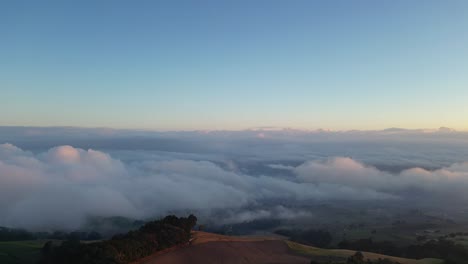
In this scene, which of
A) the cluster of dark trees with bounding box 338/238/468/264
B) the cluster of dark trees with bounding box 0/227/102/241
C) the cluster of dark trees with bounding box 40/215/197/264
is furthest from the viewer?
the cluster of dark trees with bounding box 0/227/102/241

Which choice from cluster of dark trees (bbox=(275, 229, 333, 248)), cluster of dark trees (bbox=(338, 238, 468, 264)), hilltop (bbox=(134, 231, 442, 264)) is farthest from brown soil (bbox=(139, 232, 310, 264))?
cluster of dark trees (bbox=(275, 229, 333, 248))

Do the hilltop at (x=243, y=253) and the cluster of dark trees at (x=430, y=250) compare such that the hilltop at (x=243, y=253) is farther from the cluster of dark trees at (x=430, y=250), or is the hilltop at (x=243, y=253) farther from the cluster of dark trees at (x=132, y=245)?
the cluster of dark trees at (x=430, y=250)

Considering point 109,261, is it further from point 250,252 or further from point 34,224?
point 34,224

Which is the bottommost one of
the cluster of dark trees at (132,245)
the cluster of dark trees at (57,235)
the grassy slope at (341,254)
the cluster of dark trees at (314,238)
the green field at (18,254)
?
the cluster of dark trees at (57,235)

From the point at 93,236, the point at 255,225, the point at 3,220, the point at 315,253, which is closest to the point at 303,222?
the point at 255,225

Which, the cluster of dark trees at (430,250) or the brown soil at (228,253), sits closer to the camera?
the brown soil at (228,253)

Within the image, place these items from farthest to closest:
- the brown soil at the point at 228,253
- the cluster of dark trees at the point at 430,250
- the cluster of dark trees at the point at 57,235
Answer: the cluster of dark trees at the point at 57,235, the cluster of dark trees at the point at 430,250, the brown soil at the point at 228,253

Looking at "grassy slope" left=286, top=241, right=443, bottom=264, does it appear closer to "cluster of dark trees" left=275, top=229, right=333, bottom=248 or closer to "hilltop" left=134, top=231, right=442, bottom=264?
"hilltop" left=134, top=231, right=442, bottom=264

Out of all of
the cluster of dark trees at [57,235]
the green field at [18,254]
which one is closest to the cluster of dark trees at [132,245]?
the green field at [18,254]

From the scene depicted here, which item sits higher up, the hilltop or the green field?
the hilltop
